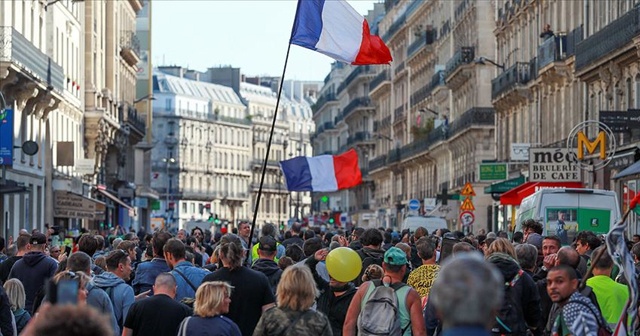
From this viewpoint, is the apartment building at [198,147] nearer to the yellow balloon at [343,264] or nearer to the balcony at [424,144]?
Answer: the balcony at [424,144]

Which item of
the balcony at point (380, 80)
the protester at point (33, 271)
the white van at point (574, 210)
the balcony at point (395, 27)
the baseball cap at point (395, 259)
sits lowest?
the protester at point (33, 271)

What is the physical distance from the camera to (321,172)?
3070cm

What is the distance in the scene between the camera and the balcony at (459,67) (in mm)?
73750

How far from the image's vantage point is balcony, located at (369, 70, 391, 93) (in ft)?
373

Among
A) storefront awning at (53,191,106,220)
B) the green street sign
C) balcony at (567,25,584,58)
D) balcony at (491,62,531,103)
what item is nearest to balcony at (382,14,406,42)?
balcony at (491,62,531,103)

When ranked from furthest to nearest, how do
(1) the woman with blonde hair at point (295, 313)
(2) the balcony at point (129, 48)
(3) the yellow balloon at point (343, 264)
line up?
(2) the balcony at point (129, 48) < (3) the yellow balloon at point (343, 264) < (1) the woman with blonde hair at point (295, 313)

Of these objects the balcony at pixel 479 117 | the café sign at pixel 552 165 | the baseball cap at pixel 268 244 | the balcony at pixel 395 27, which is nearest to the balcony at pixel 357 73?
the balcony at pixel 395 27

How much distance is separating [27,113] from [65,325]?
45.0 metres

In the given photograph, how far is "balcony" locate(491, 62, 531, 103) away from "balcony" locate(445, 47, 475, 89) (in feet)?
28.9

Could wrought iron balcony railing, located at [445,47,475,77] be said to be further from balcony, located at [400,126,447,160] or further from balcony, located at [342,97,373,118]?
balcony, located at [342,97,373,118]

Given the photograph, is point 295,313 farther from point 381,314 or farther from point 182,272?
point 182,272

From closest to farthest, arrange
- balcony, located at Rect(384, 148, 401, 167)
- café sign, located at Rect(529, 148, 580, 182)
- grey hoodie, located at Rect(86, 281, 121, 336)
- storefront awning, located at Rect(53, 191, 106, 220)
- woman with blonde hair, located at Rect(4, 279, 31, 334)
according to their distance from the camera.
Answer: grey hoodie, located at Rect(86, 281, 121, 336)
woman with blonde hair, located at Rect(4, 279, 31, 334)
café sign, located at Rect(529, 148, 580, 182)
storefront awning, located at Rect(53, 191, 106, 220)
balcony, located at Rect(384, 148, 401, 167)

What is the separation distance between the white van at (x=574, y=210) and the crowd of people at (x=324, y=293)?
48.2ft

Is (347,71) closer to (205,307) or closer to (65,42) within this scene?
(65,42)
